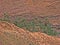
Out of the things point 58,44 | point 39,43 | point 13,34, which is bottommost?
point 58,44

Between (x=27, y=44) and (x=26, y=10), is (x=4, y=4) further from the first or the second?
(x=27, y=44)

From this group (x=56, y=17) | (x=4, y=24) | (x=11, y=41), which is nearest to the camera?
(x=11, y=41)

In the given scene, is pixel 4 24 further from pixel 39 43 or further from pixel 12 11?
pixel 12 11

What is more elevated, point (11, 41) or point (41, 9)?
point (11, 41)

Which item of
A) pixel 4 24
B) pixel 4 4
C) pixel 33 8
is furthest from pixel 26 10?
pixel 4 24

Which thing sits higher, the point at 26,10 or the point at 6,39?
the point at 6,39

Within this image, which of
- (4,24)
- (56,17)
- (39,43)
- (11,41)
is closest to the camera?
(11,41)

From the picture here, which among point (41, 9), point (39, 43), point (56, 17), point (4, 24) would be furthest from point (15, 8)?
point (39, 43)

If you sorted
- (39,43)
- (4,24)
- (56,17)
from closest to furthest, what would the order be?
(39,43) → (4,24) → (56,17)

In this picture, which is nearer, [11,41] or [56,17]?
[11,41]
